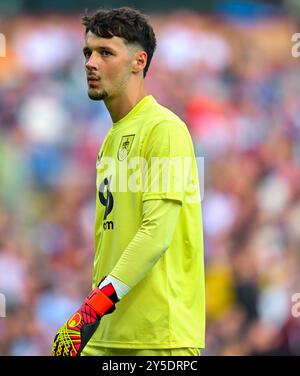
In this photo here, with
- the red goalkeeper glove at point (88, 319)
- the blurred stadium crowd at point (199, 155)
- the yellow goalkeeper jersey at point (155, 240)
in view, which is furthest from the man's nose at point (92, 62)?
the blurred stadium crowd at point (199, 155)

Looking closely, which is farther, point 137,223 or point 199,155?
point 199,155

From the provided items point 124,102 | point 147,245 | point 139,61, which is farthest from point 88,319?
point 139,61

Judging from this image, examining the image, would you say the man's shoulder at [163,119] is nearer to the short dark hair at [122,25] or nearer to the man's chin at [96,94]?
the man's chin at [96,94]

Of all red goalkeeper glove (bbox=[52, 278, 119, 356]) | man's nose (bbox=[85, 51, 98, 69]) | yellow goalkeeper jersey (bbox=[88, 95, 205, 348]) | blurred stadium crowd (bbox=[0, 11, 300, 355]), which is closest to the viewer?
red goalkeeper glove (bbox=[52, 278, 119, 356])

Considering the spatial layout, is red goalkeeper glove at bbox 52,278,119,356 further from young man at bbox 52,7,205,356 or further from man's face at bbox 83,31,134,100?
man's face at bbox 83,31,134,100

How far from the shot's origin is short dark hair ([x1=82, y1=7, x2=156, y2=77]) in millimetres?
3637

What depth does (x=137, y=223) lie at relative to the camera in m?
3.45

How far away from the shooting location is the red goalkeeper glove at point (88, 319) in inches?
128

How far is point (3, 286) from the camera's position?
7445 millimetres

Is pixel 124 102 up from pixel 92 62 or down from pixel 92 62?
down

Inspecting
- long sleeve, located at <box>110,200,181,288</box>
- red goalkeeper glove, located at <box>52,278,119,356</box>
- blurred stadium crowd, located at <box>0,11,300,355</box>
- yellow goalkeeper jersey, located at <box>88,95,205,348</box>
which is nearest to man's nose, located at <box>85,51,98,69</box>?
yellow goalkeeper jersey, located at <box>88,95,205,348</box>

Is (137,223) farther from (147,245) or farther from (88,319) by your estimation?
(88,319)

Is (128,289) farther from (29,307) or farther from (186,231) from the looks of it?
(29,307)

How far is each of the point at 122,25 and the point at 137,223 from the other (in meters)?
0.82
